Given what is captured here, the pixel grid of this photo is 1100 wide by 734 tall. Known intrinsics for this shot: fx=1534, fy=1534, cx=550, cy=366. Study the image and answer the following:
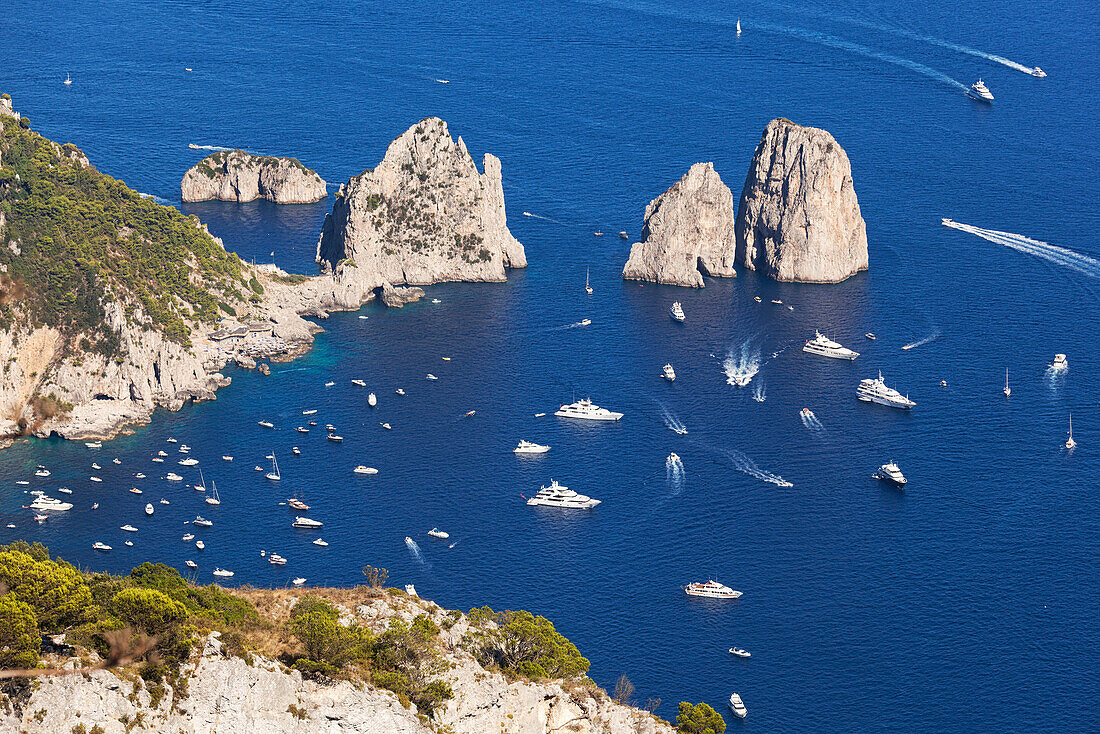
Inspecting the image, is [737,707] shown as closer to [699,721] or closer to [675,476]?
[699,721]

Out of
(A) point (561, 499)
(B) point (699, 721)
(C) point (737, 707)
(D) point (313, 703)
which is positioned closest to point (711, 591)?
(C) point (737, 707)

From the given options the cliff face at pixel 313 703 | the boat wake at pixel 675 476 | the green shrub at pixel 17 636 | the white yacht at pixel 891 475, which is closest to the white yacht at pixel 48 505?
the boat wake at pixel 675 476

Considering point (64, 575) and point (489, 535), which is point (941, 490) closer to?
point (489, 535)

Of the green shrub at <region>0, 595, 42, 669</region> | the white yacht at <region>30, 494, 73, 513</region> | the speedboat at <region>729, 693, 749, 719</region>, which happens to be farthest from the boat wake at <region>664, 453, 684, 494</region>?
the green shrub at <region>0, 595, 42, 669</region>

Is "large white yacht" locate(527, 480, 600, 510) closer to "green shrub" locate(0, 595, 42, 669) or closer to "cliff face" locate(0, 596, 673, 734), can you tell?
"cliff face" locate(0, 596, 673, 734)

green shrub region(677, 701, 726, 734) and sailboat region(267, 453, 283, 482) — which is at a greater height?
green shrub region(677, 701, 726, 734)

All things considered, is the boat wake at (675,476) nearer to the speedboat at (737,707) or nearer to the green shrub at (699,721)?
the speedboat at (737,707)
